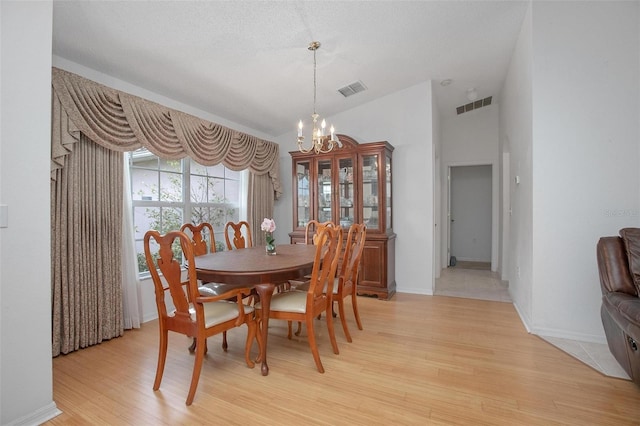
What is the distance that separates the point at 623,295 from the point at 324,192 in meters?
3.16

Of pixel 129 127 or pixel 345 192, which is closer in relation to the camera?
pixel 129 127

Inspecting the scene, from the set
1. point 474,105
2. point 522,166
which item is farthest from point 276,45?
point 474,105

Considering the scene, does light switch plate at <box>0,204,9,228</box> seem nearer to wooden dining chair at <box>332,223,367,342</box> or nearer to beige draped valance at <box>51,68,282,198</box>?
beige draped valance at <box>51,68,282,198</box>

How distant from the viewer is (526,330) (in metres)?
2.89

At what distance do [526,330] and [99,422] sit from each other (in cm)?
333

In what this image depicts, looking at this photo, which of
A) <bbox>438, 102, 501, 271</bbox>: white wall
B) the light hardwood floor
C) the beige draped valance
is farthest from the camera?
<bbox>438, 102, 501, 271</bbox>: white wall

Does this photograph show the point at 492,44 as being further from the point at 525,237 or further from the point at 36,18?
the point at 36,18

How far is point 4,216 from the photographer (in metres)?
1.53

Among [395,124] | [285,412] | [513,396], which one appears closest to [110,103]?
[285,412]

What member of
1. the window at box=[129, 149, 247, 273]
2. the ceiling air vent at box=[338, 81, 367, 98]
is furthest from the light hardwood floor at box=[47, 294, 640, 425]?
the ceiling air vent at box=[338, 81, 367, 98]

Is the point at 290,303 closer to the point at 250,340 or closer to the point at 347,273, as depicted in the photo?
the point at 250,340

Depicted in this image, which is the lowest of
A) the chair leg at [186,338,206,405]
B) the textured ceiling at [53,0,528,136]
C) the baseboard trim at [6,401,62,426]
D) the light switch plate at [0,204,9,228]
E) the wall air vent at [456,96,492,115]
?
the baseboard trim at [6,401,62,426]

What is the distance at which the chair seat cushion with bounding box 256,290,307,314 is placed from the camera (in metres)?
2.24

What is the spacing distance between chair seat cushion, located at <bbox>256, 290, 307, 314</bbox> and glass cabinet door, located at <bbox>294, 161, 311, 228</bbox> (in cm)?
213
